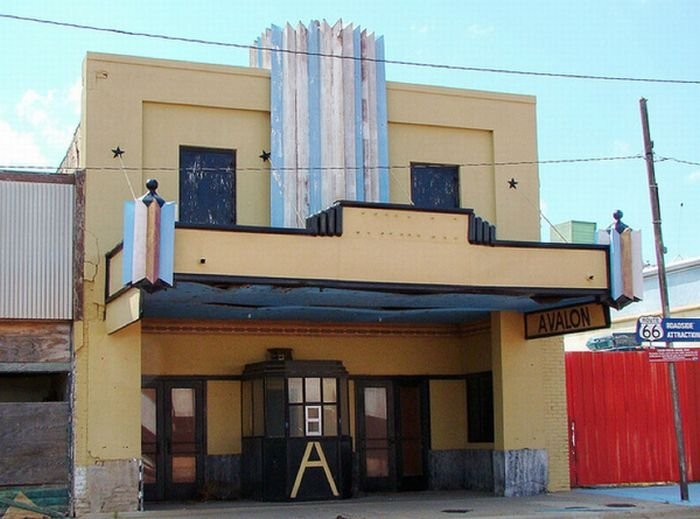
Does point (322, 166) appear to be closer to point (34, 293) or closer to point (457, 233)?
point (457, 233)

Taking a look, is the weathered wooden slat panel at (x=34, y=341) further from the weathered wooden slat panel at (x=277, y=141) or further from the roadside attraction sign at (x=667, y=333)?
the roadside attraction sign at (x=667, y=333)

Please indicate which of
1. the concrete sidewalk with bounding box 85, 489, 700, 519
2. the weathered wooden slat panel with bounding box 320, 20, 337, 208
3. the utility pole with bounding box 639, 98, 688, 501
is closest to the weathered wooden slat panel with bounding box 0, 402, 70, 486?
the concrete sidewalk with bounding box 85, 489, 700, 519

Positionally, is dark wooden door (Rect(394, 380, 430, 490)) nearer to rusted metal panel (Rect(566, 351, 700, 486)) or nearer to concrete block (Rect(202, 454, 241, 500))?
rusted metal panel (Rect(566, 351, 700, 486))

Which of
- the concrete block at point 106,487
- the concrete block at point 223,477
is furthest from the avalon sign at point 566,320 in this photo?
the concrete block at point 106,487

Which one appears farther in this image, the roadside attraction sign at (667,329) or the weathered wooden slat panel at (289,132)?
the weathered wooden slat panel at (289,132)

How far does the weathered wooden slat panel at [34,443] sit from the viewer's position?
16938mm

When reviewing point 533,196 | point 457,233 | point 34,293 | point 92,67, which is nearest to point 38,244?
Result: point 34,293

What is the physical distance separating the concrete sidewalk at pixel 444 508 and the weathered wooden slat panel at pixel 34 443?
3.34 ft

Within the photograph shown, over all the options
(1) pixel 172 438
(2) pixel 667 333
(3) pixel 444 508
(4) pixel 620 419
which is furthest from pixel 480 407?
(1) pixel 172 438

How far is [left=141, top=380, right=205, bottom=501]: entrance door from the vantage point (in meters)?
19.6

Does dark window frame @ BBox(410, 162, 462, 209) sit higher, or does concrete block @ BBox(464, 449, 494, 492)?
dark window frame @ BBox(410, 162, 462, 209)

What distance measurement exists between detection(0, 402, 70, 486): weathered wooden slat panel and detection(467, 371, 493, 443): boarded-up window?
26.0ft

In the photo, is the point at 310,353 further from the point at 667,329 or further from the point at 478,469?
the point at 667,329

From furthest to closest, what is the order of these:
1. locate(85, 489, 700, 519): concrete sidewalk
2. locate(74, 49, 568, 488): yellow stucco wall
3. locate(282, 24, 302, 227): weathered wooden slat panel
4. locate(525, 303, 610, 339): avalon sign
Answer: locate(282, 24, 302, 227): weathered wooden slat panel
locate(525, 303, 610, 339): avalon sign
locate(74, 49, 568, 488): yellow stucco wall
locate(85, 489, 700, 519): concrete sidewalk
